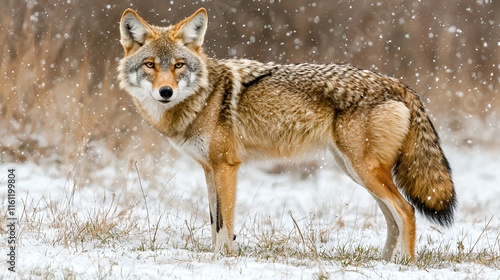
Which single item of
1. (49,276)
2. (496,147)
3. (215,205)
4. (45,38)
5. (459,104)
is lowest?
(49,276)

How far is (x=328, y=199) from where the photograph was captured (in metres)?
8.10

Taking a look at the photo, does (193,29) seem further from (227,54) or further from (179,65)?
(227,54)

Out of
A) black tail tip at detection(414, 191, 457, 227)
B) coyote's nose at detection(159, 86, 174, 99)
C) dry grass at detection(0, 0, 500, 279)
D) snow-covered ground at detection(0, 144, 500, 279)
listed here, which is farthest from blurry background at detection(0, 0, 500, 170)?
black tail tip at detection(414, 191, 457, 227)

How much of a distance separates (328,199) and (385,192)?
325cm

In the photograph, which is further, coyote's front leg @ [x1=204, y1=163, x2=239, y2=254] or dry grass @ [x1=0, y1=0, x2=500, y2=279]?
dry grass @ [x1=0, y1=0, x2=500, y2=279]

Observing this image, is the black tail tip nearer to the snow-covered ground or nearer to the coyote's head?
the snow-covered ground

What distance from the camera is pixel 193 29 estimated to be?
5020mm

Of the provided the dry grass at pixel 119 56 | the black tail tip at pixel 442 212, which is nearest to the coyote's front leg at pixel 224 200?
the black tail tip at pixel 442 212

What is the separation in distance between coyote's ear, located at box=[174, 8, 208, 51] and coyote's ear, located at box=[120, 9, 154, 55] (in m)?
0.24

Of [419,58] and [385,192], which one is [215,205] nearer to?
[385,192]

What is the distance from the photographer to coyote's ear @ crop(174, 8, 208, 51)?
497cm

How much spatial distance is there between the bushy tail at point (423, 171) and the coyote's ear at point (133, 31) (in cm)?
219

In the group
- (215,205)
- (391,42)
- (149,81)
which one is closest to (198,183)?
(215,205)

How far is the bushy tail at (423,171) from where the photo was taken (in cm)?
500
